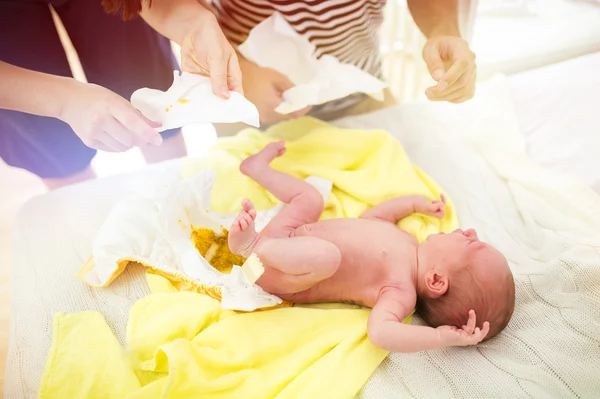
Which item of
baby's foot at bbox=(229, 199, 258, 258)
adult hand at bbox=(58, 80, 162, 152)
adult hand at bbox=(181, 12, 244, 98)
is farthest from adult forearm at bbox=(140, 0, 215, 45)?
baby's foot at bbox=(229, 199, 258, 258)

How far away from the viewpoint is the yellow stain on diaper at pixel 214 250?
33.7 inches

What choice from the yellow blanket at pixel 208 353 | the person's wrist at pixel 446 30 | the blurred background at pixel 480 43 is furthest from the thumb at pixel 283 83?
the yellow blanket at pixel 208 353

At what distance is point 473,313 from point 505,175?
0.41 metres

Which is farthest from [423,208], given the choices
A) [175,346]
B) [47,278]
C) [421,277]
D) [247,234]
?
[47,278]

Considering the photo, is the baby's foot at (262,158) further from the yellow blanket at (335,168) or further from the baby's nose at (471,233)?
the baby's nose at (471,233)

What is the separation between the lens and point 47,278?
0.80 m

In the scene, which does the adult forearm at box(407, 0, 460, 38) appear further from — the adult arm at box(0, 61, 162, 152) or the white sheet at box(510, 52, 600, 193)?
the adult arm at box(0, 61, 162, 152)

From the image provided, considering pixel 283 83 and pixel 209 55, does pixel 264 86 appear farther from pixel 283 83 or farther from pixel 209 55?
pixel 209 55

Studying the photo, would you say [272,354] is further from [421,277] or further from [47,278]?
[47,278]

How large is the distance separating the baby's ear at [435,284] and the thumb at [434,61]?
0.33 meters

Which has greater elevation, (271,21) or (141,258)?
(271,21)

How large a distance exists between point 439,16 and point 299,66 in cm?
24

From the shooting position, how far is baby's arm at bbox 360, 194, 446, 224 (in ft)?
2.98

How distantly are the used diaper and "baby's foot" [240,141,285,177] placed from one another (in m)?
0.07
